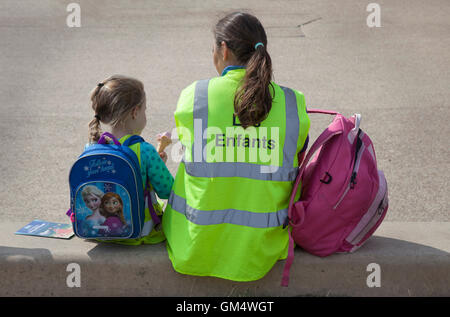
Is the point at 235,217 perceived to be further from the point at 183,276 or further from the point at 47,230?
the point at 47,230

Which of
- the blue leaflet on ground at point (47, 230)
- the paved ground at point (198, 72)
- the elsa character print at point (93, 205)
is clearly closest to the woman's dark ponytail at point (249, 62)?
the elsa character print at point (93, 205)

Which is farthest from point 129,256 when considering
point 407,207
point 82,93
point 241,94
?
point 82,93

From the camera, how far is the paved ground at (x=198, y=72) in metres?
4.95

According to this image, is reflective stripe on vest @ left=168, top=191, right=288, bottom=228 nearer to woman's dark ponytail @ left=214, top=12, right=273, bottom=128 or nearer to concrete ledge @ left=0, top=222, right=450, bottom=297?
concrete ledge @ left=0, top=222, right=450, bottom=297

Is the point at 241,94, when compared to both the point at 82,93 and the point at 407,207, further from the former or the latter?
the point at 82,93

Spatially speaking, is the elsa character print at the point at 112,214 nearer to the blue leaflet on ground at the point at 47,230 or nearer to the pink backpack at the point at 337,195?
the blue leaflet on ground at the point at 47,230

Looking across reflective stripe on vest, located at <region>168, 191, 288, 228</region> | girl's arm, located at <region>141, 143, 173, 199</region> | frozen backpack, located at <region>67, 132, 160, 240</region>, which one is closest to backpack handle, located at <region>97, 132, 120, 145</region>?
frozen backpack, located at <region>67, 132, 160, 240</region>

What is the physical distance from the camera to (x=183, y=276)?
2916mm

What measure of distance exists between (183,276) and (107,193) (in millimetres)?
580

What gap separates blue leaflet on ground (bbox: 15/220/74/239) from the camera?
3180 millimetres

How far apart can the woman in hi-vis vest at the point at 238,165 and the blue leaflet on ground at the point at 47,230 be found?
769mm

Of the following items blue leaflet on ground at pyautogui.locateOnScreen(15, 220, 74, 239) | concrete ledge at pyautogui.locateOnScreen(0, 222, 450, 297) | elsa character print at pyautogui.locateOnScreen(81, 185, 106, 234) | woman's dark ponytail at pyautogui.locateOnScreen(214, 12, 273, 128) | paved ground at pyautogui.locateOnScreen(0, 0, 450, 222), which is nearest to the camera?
woman's dark ponytail at pyautogui.locateOnScreen(214, 12, 273, 128)
